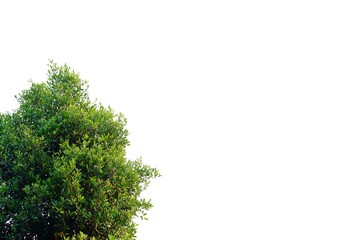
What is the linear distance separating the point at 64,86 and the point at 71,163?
163 inches

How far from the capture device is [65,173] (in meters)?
12.8

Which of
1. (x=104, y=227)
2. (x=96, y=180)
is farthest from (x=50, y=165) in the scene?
(x=104, y=227)

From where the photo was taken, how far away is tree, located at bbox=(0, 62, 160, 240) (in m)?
12.9

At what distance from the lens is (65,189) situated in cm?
1287

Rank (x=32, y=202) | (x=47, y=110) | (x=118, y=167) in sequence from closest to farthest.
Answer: (x=32, y=202) < (x=118, y=167) < (x=47, y=110)

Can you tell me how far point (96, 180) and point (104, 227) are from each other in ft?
5.14

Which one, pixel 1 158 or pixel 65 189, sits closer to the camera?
pixel 65 189

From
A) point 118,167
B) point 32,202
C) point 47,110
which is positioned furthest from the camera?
point 47,110

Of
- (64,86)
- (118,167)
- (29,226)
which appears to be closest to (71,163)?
(118,167)

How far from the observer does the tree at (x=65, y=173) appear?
42.5 feet

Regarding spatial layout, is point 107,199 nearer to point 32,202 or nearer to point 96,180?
point 96,180

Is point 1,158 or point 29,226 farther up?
point 1,158

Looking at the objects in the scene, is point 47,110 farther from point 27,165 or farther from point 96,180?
point 96,180

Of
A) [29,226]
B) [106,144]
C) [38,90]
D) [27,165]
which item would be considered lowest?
[29,226]
